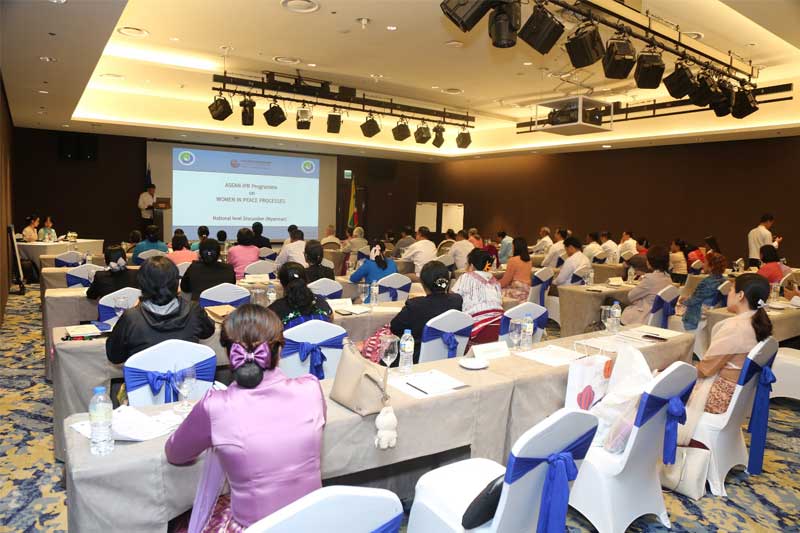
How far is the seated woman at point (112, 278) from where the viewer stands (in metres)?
4.62

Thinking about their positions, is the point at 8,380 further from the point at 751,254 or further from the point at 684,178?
the point at 684,178

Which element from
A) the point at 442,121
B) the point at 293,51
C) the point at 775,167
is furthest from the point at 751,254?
the point at 293,51

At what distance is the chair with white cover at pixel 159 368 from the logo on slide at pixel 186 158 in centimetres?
1258

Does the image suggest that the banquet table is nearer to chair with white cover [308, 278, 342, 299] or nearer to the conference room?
the conference room

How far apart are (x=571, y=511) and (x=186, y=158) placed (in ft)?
44.0

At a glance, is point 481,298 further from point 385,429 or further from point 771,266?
point 771,266

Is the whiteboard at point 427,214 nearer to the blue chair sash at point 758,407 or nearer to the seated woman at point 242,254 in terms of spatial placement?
the seated woman at point 242,254

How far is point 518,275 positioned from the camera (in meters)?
7.41

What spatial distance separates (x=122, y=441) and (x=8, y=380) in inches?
159

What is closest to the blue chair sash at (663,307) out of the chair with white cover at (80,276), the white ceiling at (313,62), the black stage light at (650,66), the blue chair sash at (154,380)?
the black stage light at (650,66)

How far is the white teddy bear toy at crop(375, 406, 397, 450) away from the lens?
2244 millimetres

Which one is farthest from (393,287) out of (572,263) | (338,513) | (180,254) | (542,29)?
(338,513)

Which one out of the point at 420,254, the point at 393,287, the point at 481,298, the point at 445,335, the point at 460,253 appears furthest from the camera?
the point at 460,253

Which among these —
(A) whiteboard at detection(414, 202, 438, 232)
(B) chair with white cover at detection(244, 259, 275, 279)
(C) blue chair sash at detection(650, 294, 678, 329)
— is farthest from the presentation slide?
(C) blue chair sash at detection(650, 294, 678, 329)
